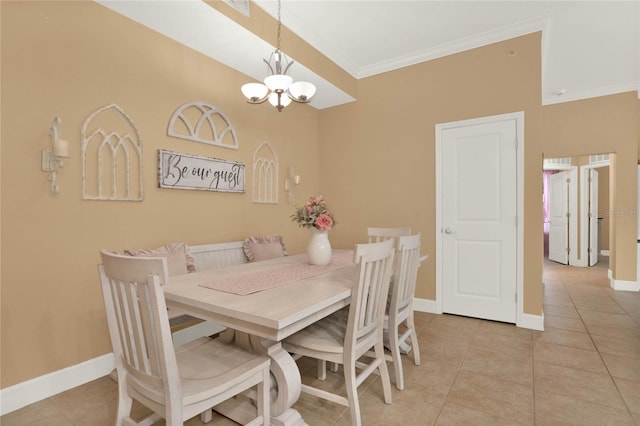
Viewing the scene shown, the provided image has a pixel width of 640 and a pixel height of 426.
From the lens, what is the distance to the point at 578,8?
2920mm

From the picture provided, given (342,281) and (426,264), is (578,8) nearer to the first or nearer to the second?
(426,264)

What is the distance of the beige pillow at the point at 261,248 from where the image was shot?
3.19 m

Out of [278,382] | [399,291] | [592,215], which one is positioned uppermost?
[592,215]

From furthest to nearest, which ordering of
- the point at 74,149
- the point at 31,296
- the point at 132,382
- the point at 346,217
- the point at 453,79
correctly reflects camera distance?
the point at 346,217
the point at 453,79
the point at 74,149
the point at 31,296
the point at 132,382

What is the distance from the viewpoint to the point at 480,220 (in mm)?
3445

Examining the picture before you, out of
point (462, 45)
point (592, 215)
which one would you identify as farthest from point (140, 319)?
point (592, 215)

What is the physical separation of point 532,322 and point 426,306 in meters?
1.02

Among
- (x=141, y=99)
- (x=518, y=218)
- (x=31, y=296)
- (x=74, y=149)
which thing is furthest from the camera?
(x=518, y=218)

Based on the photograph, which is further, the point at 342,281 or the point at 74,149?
the point at 74,149

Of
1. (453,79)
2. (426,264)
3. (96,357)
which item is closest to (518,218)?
(426,264)

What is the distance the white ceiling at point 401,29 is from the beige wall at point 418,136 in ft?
0.61

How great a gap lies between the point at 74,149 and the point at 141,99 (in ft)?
2.18

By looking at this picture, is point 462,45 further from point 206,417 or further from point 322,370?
point 206,417

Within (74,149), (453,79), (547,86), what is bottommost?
(74,149)
